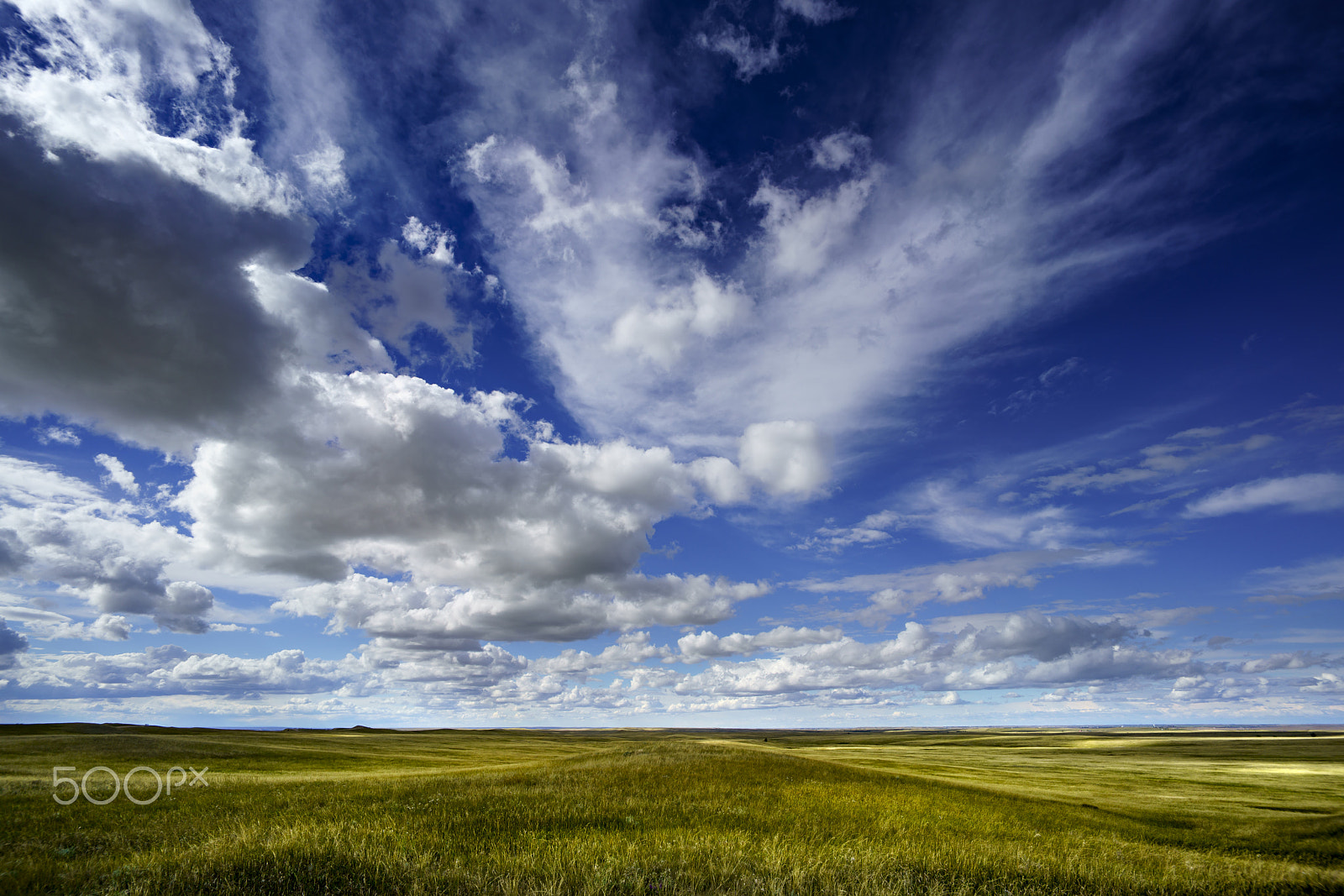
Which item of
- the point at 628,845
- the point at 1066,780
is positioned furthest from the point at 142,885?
the point at 1066,780

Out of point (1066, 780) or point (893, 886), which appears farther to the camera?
point (1066, 780)

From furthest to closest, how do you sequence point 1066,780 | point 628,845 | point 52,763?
point 1066,780, point 52,763, point 628,845

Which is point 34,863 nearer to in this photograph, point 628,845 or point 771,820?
point 628,845

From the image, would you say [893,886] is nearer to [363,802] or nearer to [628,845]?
[628,845]

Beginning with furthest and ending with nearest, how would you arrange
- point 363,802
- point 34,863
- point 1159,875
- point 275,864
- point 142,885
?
point 363,802, point 1159,875, point 34,863, point 275,864, point 142,885

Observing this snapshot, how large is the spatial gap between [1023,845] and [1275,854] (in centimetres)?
1748

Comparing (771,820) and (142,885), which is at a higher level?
(142,885)

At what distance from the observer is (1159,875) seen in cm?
1322

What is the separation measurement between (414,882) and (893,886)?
716 centimetres

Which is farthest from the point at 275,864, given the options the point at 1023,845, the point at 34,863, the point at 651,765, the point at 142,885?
the point at 651,765

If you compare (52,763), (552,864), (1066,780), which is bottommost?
(1066,780)

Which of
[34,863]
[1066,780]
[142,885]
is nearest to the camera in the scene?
[142,885]

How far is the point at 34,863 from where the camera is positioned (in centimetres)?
1026

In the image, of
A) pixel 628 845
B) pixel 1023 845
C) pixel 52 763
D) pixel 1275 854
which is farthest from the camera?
pixel 52 763
